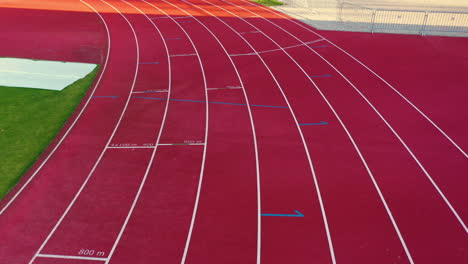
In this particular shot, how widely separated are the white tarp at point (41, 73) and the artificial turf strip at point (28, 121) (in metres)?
0.44

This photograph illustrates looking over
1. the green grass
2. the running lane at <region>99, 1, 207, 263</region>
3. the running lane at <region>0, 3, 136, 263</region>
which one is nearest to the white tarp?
the running lane at <region>0, 3, 136, 263</region>

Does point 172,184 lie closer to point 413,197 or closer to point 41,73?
point 413,197

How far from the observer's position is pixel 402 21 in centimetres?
2345

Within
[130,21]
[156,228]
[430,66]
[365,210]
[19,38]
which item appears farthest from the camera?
[130,21]

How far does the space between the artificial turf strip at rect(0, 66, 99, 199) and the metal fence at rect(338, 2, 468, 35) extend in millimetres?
15476

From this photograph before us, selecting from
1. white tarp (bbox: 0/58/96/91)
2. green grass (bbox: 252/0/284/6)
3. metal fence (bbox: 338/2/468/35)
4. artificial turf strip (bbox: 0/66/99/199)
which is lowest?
artificial turf strip (bbox: 0/66/99/199)

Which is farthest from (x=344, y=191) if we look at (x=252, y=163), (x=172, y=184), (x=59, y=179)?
(x=59, y=179)

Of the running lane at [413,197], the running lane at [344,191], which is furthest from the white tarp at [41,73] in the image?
the running lane at [413,197]

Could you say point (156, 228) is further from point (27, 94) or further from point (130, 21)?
point (130, 21)

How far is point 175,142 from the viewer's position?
1032 centimetres

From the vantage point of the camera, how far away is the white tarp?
13.9 meters

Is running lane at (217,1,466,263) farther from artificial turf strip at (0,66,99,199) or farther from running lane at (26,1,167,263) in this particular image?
artificial turf strip at (0,66,99,199)

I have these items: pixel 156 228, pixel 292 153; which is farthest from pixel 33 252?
pixel 292 153

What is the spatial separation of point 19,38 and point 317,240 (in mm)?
18412
